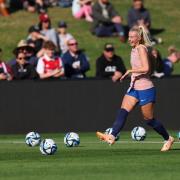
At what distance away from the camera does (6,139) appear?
21.7 meters

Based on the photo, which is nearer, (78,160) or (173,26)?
(78,160)

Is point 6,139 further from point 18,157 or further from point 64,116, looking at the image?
point 18,157

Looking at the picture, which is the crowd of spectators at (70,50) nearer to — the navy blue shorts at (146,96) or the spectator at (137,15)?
the spectator at (137,15)

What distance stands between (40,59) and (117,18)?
630 cm

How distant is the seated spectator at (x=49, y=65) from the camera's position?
81.0 feet

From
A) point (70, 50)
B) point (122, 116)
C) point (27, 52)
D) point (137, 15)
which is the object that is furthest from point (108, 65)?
point (122, 116)

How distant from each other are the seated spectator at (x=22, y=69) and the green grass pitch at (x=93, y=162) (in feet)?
16.6

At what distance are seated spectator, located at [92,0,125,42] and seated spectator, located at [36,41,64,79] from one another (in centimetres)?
590

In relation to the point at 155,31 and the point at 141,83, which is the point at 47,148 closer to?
the point at 141,83

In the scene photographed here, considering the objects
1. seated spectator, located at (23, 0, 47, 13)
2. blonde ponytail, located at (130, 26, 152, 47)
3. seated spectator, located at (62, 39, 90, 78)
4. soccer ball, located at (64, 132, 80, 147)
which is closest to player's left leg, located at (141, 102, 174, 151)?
blonde ponytail, located at (130, 26, 152, 47)

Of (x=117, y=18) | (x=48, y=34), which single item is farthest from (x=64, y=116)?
(x=117, y=18)

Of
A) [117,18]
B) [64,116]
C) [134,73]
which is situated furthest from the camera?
[117,18]

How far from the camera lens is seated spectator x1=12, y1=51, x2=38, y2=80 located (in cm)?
2439

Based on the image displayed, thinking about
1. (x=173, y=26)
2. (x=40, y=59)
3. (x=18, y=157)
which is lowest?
(x=173, y=26)
